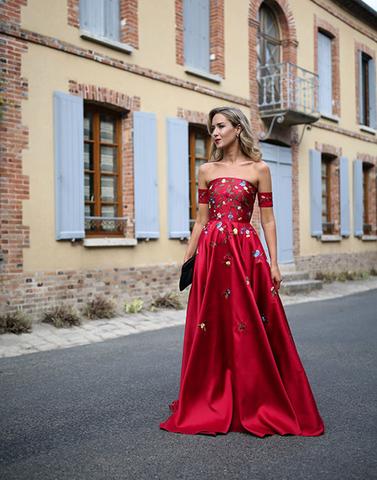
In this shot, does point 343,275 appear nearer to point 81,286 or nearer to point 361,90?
point 361,90

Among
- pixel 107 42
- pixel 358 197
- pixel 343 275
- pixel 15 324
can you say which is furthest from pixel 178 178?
pixel 358 197

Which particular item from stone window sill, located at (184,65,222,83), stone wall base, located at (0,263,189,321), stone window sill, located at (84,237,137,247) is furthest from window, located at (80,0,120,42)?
stone wall base, located at (0,263,189,321)

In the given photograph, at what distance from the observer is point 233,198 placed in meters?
3.65

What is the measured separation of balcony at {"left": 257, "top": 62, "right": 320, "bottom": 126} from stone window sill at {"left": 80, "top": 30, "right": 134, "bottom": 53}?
399cm

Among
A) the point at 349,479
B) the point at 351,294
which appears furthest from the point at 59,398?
the point at 351,294

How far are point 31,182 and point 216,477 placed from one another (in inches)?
240

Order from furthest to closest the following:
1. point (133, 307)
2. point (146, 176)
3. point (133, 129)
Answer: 1. point (146, 176)
2. point (133, 129)
3. point (133, 307)

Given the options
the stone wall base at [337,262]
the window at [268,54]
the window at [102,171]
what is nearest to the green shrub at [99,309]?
the window at [102,171]

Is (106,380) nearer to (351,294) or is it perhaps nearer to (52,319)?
(52,319)

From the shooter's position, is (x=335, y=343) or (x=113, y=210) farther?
(x=113, y=210)

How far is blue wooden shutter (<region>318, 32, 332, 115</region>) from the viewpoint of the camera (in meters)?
15.5

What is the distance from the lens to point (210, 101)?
11.3 m

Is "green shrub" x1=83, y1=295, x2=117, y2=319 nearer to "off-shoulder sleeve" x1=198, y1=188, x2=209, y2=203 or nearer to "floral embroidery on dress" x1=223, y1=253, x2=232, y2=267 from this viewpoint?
"off-shoulder sleeve" x1=198, y1=188, x2=209, y2=203

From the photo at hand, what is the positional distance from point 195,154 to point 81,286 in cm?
382
